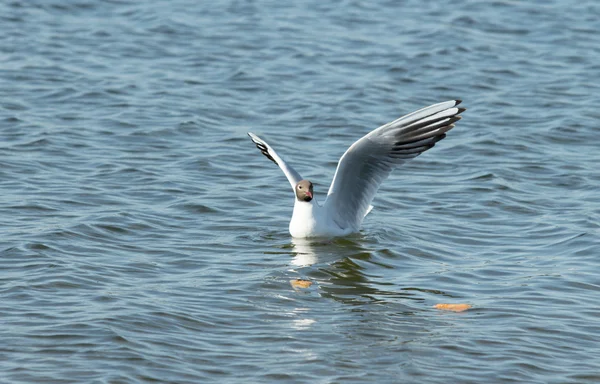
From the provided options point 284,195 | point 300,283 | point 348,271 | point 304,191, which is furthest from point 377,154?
point 284,195

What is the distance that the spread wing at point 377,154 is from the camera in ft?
31.0

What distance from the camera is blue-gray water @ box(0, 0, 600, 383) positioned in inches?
283

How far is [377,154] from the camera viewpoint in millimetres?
9844

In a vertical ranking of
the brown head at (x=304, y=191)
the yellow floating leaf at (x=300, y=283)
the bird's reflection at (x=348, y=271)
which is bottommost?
the bird's reflection at (x=348, y=271)

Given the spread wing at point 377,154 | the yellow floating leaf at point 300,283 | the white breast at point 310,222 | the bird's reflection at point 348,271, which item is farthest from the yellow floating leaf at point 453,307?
the white breast at point 310,222

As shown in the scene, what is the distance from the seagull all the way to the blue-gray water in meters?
0.23

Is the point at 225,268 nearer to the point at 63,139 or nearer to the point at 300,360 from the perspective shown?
the point at 300,360

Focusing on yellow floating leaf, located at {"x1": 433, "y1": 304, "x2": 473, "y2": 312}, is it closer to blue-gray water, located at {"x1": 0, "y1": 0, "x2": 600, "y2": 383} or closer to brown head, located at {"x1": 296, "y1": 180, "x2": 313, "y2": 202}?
blue-gray water, located at {"x1": 0, "y1": 0, "x2": 600, "y2": 383}

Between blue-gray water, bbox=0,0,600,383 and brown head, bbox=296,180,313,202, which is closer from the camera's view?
blue-gray water, bbox=0,0,600,383

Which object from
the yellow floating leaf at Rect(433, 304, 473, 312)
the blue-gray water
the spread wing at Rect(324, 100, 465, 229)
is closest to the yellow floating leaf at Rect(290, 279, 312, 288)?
the blue-gray water

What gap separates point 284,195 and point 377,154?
2.02 metres

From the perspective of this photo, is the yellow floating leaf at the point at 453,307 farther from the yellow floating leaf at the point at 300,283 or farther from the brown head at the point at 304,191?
the brown head at the point at 304,191

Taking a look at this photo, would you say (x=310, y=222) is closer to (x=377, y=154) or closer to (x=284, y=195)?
(x=377, y=154)

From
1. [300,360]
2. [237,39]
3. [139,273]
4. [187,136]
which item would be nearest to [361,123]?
[187,136]
